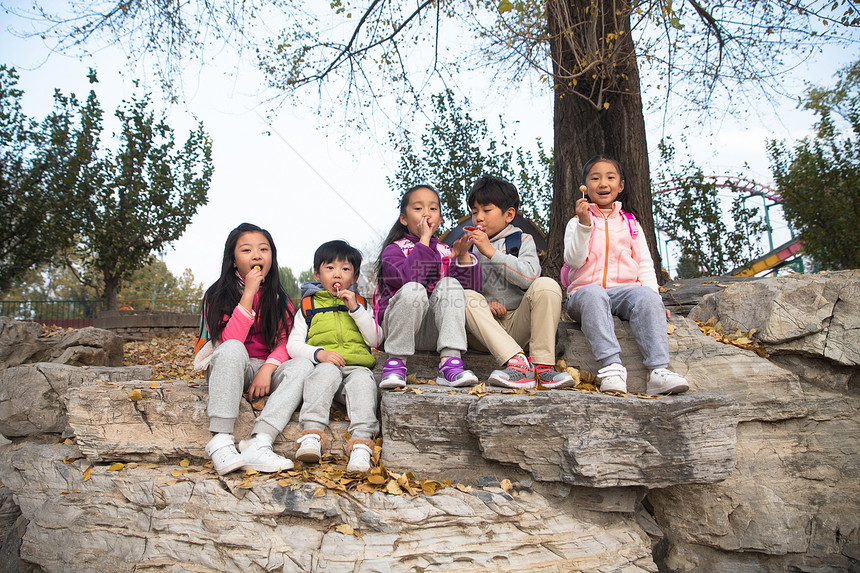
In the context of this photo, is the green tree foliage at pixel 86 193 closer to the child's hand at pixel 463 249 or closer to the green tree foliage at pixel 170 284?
the child's hand at pixel 463 249

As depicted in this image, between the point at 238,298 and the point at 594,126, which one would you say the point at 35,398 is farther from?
the point at 594,126

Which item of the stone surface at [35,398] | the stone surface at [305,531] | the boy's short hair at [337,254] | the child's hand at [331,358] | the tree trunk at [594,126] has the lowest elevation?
the stone surface at [305,531]

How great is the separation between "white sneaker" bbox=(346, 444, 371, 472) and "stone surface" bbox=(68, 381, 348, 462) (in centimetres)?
26

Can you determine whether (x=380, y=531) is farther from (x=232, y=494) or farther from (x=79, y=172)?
(x=79, y=172)

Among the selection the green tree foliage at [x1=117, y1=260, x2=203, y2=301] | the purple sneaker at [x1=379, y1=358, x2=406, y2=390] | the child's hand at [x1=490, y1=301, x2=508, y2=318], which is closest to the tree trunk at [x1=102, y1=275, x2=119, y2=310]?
the purple sneaker at [x1=379, y1=358, x2=406, y2=390]

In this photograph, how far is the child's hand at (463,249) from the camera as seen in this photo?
3.50 m

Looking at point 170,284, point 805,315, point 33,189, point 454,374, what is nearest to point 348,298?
point 454,374

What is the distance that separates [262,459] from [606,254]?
7.88 ft

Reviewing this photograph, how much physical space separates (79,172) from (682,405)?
10842mm

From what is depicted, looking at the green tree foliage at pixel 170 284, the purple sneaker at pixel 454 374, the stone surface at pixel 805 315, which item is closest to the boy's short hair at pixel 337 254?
the purple sneaker at pixel 454 374

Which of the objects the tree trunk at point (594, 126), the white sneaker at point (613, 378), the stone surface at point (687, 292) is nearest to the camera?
the white sneaker at point (613, 378)

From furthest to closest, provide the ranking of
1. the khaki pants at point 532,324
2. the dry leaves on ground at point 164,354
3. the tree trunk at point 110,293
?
1. the tree trunk at point 110,293
2. the dry leaves on ground at point 164,354
3. the khaki pants at point 532,324

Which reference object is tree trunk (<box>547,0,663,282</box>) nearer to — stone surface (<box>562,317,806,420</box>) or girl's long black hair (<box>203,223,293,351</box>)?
stone surface (<box>562,317,806,420</box>)

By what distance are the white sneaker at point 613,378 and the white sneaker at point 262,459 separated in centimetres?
174
